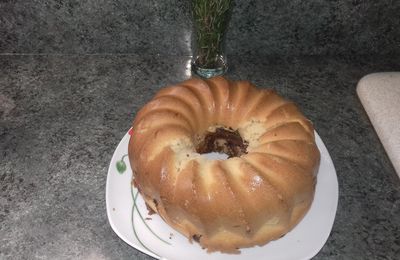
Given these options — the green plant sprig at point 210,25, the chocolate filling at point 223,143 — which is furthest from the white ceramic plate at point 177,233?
the green plant sprig at point 210,25

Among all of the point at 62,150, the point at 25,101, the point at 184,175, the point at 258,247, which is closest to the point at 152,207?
the point at 184,175

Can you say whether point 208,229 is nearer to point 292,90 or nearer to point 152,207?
point 152,207

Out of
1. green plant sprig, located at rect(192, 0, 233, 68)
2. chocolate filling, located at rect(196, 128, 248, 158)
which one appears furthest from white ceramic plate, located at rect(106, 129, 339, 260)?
green plant sprig, located at rect(192, 0, 233, 68)

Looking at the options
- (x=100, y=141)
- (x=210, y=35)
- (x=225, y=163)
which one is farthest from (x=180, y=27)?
(x=225, y=163)

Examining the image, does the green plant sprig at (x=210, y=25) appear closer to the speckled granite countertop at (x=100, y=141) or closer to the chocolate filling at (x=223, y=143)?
the speckled granite countertop at (x=100, y=141)

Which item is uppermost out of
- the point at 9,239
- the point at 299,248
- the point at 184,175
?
the point at 184,175

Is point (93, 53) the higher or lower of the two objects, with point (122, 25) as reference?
lower

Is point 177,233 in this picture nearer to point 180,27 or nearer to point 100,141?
point 100,141
